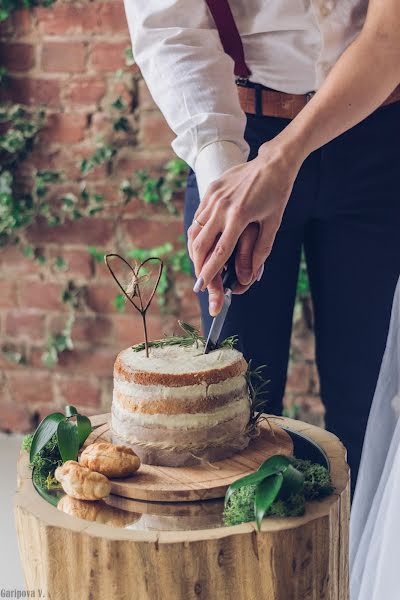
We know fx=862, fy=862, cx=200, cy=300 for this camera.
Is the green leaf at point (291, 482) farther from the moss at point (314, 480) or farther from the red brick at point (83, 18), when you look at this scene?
the red brick at point (83, 18)

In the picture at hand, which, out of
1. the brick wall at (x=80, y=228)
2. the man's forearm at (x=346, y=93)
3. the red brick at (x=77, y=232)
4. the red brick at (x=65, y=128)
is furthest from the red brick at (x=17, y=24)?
the man's forearm at (x=346, y=93)

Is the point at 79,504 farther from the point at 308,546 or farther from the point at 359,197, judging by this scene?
the point at 359,197

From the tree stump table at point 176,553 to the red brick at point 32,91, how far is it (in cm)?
151

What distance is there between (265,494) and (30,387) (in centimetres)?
163

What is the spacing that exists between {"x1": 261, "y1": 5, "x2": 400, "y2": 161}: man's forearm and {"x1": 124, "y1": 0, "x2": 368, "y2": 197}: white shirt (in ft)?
0.42

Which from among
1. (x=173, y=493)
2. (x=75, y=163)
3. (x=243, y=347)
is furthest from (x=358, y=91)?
(x=75, y=163)

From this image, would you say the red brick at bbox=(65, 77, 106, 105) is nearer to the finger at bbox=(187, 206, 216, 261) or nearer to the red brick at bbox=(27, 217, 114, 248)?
the red brick at bbox=(27, 217, 114, 248)

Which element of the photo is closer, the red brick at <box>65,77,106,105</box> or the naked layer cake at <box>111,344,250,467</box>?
the naked layer cake at <box>111,344,250,467</box>

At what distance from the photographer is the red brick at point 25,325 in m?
2.41

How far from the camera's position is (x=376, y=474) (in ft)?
4.45

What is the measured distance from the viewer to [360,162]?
133cm

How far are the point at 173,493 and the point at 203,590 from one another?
0.38 feet

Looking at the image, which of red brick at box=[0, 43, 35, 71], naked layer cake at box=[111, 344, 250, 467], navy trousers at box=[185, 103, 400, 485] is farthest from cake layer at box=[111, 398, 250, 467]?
red brick at box=[0, 43, 35, 71]

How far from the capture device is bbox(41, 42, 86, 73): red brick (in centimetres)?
223
